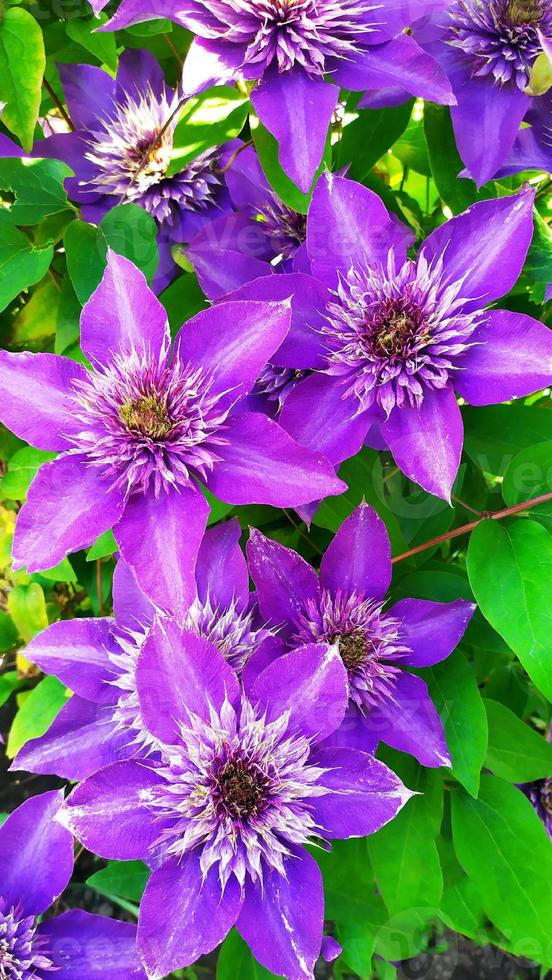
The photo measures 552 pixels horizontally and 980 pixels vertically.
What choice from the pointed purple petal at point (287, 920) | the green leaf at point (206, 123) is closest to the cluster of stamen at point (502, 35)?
the green leaf at point (206, 123)

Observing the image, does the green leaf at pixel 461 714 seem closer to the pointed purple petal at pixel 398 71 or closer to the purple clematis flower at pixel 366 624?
the purple clematis flower at pixel 366 624

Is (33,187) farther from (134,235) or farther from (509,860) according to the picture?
(509,860)

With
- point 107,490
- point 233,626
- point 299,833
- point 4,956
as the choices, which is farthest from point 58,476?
point 4,956

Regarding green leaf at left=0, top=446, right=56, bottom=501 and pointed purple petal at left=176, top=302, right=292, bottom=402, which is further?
green leaf at left=0, top=446, right=56, bottom=501

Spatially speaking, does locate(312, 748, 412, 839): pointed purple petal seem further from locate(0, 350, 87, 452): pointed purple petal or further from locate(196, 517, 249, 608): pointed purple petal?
locate(0, 350, 87, 452): pointed purple petal

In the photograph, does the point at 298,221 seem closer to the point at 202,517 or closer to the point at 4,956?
the point at 202,517

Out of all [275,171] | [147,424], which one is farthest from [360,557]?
[275,171]

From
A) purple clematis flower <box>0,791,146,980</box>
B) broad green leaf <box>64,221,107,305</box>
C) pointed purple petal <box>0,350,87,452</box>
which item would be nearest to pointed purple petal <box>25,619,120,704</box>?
purple clematis flower <box>0,791,146,980</box>
